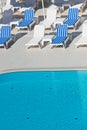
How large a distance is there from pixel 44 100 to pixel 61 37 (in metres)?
3.40

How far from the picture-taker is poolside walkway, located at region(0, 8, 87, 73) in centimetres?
1199

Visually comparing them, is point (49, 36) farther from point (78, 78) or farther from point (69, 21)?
point (78, 78)

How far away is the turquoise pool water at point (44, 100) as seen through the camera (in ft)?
31.0

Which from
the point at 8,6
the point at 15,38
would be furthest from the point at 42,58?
the point at 8,6

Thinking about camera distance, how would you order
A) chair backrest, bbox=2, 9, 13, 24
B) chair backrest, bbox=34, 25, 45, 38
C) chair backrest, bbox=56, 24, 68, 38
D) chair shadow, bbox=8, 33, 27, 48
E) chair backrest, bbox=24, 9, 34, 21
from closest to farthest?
chair backrest, bbox=56, 24, 68, 38 → chair backrest, bbox=34, 25, 45, 38 → chair shadow, bbox=8, 33, 27, 48 → chair backrest, bbox=24, 9, 34, 21 → chair backrest, bbox=2, 9, 13, 24

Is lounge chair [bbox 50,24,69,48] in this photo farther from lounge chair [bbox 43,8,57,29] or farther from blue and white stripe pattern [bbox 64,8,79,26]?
lounge chair [bbox 43,8,57,29]

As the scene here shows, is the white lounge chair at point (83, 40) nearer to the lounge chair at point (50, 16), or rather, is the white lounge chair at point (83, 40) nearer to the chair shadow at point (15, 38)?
the lounge chair at point (50, 16)

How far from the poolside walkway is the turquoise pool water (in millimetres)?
361

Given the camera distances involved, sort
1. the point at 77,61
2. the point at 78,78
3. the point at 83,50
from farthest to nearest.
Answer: the point at 83,50
the point at 77,61
the point at 78,78

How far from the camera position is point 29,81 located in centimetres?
1159

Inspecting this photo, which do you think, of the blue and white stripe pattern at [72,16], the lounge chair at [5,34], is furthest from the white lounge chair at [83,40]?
the lounge chair at [5,34]

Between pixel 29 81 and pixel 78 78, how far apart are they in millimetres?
1405

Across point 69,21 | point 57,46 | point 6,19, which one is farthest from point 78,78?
point 6,19

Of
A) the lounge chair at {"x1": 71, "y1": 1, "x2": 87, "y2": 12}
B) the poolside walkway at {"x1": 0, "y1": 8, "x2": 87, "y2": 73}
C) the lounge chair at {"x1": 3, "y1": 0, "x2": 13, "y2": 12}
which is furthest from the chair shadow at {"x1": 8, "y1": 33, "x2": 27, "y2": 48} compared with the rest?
the lounge chair at {"x1": 71, "y1": 1, "x2": 87, "y2": 12}
